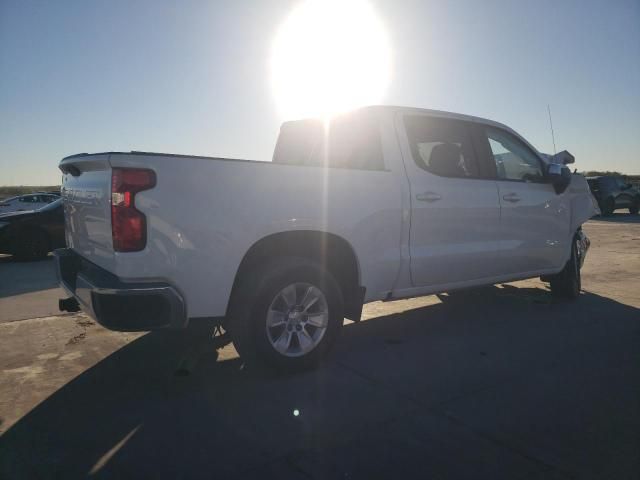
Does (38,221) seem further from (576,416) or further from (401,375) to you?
(576,416)

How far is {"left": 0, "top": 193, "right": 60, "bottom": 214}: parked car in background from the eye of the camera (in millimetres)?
18516

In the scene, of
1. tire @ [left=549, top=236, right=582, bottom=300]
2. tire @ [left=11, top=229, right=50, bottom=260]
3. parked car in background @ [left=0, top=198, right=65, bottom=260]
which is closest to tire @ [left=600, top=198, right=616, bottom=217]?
tire @ [left=549, top=236, right=582, bottom=300]

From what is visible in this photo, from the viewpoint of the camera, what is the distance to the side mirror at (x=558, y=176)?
495 centimetres

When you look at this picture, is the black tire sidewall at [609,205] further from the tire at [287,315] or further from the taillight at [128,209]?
the taillight at [128,209]

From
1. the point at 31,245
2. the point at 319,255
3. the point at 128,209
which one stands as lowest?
the point at 31,245

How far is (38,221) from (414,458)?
925 centimetres

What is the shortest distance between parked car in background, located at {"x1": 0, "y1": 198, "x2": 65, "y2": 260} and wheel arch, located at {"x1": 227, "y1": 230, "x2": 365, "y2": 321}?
25.7 feet

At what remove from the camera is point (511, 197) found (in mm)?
4633

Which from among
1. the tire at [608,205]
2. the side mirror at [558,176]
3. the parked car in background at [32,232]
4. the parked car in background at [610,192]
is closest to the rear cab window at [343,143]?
the side mirror at [558,176]

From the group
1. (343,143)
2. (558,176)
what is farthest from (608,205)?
(343,143)

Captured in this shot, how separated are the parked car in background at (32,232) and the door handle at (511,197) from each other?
27.8ft

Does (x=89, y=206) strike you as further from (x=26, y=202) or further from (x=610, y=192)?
(x=610, y=192)

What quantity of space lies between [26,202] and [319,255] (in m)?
20.0

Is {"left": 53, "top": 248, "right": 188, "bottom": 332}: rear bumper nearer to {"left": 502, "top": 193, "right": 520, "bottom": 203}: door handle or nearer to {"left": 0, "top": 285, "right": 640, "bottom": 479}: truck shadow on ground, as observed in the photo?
{"left": 0, "top": 285, "right": 640, "bottom": 479}: truck shadow on ground
